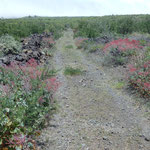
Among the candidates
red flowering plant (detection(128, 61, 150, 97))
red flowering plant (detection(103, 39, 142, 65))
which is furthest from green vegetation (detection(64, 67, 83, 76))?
red flowering plant (detection(128, 61, 150, 97))

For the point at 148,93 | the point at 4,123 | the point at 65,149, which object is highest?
the point at 4,123

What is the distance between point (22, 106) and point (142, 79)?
457 centimetres

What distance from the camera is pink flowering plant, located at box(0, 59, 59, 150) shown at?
3119mm

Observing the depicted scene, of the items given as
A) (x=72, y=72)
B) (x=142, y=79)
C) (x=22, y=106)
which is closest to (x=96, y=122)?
(x=22, y=106)

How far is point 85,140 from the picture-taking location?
13.1 ft

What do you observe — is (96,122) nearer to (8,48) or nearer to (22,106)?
(22,106)

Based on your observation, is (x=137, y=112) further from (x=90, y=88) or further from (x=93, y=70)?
(x=93, y=70)

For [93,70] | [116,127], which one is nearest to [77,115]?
[116,127]

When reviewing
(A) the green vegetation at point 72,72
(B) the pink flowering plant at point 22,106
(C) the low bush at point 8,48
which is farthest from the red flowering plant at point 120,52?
(C) the low bush at point 8,48

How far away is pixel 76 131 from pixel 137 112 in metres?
1.96

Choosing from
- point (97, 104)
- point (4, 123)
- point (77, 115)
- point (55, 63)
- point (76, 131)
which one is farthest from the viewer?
point (55, 63)

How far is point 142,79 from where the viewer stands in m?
6.61

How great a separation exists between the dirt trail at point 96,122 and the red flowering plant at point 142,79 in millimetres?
508

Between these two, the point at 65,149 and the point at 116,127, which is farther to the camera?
the point at 116,127
